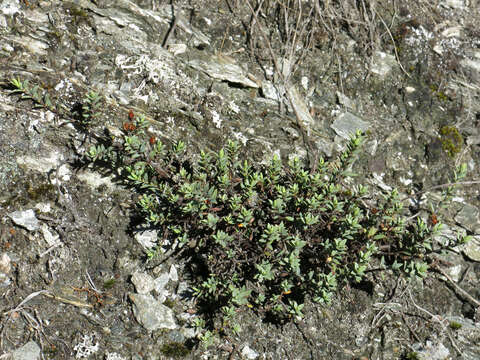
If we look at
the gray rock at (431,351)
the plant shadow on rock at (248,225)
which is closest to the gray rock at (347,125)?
the plant shadow on rock at (248,225)

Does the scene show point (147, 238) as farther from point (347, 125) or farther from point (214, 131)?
point (347, 125)

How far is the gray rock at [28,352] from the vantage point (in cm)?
311

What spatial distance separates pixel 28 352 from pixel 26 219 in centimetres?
108

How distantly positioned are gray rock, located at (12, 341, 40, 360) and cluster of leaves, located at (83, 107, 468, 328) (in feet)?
4.22

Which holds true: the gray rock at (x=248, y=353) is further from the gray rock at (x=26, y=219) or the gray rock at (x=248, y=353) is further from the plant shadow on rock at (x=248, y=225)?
the gray rock at (x=26, y=219)

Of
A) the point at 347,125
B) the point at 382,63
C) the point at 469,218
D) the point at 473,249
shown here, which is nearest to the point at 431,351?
the point at 473,249

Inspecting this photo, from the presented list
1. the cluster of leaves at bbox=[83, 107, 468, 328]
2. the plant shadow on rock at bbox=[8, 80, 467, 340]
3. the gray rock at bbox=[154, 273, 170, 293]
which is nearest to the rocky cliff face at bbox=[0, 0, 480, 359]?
the gray rock at bbox=[154, 273, 170, 293]

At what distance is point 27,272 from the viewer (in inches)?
130

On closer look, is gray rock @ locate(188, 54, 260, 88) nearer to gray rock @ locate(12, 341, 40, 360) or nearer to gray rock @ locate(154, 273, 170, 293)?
gray rock @ locate(154, 273, 170, 293)

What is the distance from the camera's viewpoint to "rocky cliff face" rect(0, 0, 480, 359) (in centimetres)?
342

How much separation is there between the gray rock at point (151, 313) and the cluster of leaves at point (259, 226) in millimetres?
357

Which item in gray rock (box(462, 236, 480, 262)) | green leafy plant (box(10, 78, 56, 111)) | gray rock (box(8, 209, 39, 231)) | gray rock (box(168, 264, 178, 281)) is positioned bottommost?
gray rock (box(168, 264, 178, 281))

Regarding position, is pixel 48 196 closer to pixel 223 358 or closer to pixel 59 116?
pixel 59 116

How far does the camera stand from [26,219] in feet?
11.1
